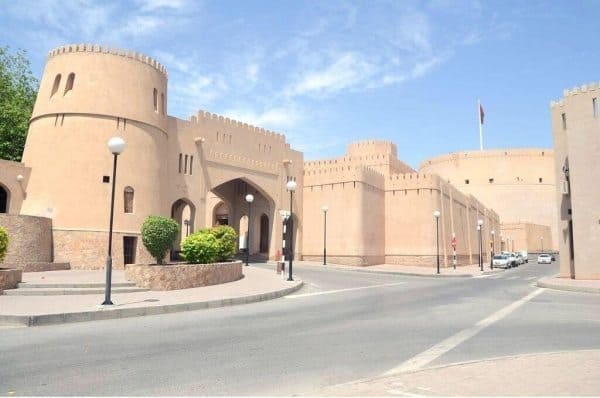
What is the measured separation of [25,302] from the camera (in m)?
11.2

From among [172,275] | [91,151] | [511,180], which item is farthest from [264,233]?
[511,180]

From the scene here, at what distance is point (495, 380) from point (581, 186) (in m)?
21.4

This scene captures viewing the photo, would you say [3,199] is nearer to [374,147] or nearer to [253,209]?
[253,209]

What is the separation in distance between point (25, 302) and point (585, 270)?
2240 cm

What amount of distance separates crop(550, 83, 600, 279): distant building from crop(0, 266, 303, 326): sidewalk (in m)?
14.8

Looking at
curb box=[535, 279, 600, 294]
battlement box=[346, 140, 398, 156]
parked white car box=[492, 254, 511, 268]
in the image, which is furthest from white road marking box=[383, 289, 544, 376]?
battlement box=[346, 140, 398, 156]

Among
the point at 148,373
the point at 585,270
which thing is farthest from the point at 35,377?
the point at 585,270

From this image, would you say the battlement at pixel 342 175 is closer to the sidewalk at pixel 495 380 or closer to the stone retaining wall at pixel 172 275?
the stone retaining wall at pixel 172 275

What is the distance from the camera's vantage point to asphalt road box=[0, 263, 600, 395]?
17.5ft

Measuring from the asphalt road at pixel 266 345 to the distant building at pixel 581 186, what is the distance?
1195cm

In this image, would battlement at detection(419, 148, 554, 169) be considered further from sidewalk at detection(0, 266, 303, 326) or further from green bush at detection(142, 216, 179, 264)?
green bush at detection(142, 216, 179, 264)

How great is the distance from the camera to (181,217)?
36.4 m

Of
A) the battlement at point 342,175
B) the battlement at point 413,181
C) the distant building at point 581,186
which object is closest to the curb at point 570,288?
the distant building at point 581,186

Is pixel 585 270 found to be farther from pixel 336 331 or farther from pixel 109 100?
pixel 109 100
